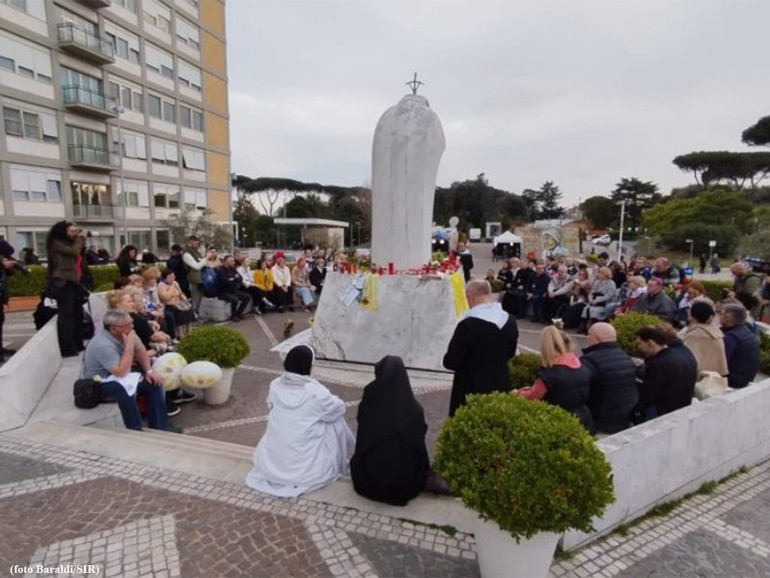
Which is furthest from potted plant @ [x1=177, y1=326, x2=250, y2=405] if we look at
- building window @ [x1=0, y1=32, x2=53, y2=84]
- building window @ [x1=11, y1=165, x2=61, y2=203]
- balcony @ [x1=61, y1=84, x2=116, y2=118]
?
balcony @ [x1=61, y1=84, x2=116, y2=118]

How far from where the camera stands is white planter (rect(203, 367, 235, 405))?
6113mm

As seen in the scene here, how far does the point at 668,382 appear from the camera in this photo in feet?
13.8

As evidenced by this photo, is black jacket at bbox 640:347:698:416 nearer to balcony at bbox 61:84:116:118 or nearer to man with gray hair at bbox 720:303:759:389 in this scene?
man with gray hair at bbox 720:303:759:389

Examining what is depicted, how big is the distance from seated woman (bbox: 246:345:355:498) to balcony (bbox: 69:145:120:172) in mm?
28610

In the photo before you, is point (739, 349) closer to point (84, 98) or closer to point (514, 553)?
point (514, 553)

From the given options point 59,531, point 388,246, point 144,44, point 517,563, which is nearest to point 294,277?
point 388,246

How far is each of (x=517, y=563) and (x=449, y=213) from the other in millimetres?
74766

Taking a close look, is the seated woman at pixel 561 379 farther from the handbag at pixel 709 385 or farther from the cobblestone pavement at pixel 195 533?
the handbag at pixel 709 385

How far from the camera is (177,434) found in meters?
4.98

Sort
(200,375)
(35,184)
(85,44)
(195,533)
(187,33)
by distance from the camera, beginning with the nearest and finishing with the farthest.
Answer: (195,533), (200,375), (35,184), (85,44), (187,33)

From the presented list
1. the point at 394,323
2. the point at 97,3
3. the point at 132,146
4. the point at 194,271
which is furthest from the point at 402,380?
the point at 97,3

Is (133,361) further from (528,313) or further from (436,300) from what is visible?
(528,313)

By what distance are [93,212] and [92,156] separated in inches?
127

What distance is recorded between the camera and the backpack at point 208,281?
11297 millimetres
